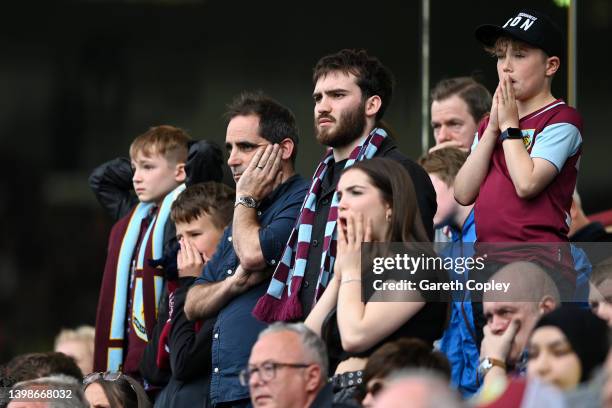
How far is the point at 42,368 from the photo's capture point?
7277mm

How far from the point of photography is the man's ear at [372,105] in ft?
22.0

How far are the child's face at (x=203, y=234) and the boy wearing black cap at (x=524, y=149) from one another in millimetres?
1695

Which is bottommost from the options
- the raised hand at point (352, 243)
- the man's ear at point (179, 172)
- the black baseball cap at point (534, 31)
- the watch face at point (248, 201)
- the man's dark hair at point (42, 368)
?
the man's dark hair at point (42, 368)

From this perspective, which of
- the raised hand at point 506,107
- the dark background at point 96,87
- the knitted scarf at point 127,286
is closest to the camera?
the raised hand at point 506,107

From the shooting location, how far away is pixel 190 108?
10562 mm

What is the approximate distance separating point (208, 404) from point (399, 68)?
3.86m

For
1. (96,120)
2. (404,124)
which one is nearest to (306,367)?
(404,124)

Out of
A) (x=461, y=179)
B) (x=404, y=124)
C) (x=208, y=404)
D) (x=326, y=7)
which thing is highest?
(x=326, y=7)

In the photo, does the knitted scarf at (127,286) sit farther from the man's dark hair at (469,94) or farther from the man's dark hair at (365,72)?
the man's dark hair at (365,72)

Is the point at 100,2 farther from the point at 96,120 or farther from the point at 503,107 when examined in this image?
the point at 503,107

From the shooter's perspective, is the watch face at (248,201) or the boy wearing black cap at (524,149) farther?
the watch face at (248,201)

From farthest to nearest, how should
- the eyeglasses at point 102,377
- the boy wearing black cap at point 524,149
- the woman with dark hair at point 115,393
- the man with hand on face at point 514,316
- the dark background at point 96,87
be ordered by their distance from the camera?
the dark background at point 96,87, the eyeglasses at point 102,377, the woman with dark hair at point 115,393, the boy wearing black cap at point 524,149, the man with hand on face at point 514,316

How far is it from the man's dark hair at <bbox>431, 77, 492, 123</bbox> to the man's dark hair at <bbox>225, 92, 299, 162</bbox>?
3.94ft

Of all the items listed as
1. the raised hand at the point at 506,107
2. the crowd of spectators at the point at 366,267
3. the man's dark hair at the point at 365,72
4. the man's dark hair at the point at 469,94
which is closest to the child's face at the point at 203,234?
the crowd of spectators at the point at 366,267
